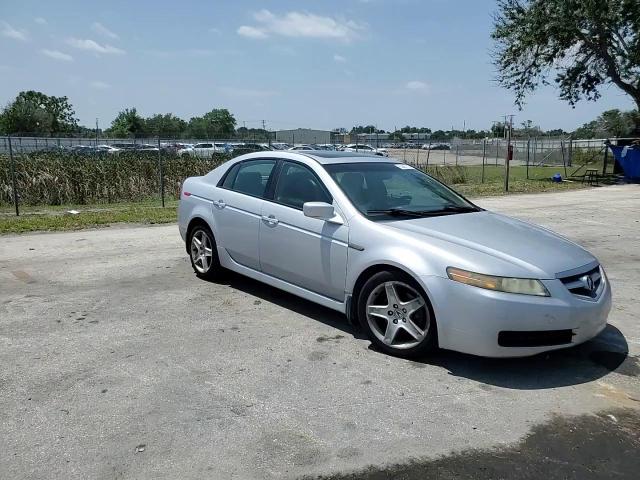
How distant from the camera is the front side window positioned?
5.04 metres

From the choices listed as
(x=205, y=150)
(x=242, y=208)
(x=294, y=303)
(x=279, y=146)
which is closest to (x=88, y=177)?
(x=205, y=150)

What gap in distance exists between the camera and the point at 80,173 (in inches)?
607

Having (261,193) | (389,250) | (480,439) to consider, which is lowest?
(480,439)

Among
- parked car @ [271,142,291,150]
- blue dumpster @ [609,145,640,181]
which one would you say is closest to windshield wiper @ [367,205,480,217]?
parked car @ [271,142,291,150]

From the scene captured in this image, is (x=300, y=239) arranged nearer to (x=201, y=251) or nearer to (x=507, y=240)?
(x=507, y=240)

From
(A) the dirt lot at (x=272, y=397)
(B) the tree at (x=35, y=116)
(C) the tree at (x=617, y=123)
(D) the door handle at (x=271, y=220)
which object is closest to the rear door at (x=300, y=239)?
(D) the door handle at (x=271, y=220)

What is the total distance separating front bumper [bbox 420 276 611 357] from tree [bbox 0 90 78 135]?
6895cm

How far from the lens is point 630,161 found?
2511cm

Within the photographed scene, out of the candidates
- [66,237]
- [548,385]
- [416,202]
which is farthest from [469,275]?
[66,237]

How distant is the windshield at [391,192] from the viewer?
482cm

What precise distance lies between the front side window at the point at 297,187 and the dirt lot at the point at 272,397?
1.07 m

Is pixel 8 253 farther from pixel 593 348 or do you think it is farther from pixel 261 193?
pixel 593 348

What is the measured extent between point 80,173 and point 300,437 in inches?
554

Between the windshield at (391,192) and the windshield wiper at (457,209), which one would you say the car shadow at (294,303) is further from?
the windshield wiper at (457,209)
